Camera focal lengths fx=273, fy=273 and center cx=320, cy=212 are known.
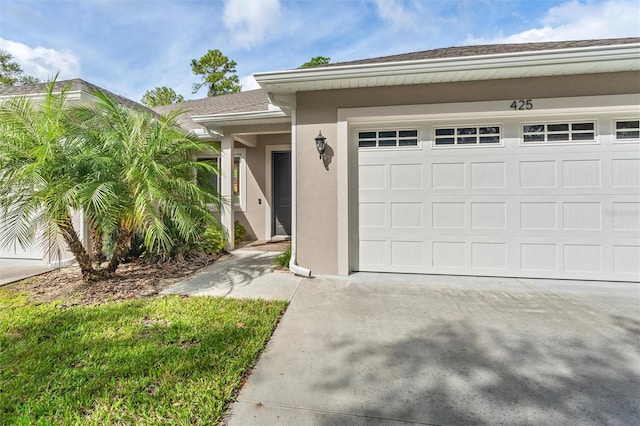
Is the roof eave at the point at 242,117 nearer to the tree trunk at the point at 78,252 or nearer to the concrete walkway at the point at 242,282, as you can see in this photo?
the concrete walkway at the point at 242,282

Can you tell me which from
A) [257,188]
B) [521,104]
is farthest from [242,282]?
[521,104]

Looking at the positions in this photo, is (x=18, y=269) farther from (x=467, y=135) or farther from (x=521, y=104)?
(x=521, y=104)

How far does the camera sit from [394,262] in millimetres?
4773

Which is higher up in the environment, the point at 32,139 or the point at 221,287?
the point at 32,139

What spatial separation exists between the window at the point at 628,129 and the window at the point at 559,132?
0.36 metres

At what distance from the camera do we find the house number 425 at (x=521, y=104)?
4180 mm

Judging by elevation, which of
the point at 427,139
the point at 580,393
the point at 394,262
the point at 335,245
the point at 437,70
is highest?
the point at 437,70

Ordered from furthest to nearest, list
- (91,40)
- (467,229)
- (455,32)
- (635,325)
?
(91,40), (455,32), (467,229), (635,325)

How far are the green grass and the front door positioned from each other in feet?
16.1

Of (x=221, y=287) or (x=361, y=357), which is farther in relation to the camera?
(x=221, y=287)

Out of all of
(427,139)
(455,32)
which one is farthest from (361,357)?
(455,32)

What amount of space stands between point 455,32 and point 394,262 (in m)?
6.61

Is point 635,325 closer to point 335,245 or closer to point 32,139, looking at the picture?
point 335,245

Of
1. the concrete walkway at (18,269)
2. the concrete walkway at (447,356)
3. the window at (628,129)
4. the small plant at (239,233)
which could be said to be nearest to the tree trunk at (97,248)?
the concrete walkway at (18,269)
